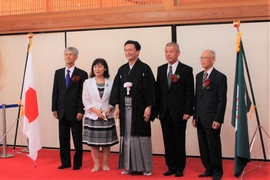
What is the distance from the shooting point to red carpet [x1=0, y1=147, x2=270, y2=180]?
156 inches

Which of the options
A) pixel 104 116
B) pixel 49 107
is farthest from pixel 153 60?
pixel 49 107

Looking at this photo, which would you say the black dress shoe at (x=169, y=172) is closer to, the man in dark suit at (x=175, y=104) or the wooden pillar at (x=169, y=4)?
the man in dark suit at (x=175, y=104)

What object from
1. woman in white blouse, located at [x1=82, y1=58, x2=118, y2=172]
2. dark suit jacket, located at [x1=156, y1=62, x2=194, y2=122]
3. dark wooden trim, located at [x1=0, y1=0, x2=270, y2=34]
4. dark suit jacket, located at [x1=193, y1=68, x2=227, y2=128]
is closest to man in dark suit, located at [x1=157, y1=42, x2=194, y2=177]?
dark suit jacket, located at [x1=156, y1=62, x2=194, y2=122]

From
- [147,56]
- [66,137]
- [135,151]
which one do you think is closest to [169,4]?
[147,56]

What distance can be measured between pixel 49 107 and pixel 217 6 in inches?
122

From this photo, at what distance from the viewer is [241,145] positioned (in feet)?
12.2

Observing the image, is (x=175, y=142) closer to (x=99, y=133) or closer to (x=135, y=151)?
(x=135, y=151)

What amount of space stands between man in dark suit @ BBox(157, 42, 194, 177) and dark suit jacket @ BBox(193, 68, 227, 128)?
15 centimetres

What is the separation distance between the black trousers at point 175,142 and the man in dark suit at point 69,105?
107cm

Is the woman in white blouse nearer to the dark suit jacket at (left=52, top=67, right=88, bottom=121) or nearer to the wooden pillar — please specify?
the dark suit jacket at (left=52, top=67, right=88, bottom=121)

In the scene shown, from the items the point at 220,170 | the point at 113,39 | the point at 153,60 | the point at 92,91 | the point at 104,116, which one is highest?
the point at 113,39

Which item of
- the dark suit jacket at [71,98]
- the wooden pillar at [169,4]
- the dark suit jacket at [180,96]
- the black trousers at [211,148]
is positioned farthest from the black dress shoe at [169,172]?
the wooden pillar at [169,4]

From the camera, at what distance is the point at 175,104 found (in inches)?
155

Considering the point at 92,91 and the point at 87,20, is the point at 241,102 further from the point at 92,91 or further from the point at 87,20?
the point at 87,20
